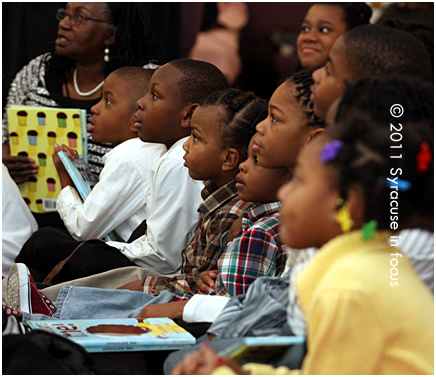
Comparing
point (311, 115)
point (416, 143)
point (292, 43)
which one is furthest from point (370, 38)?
point (292, 43)

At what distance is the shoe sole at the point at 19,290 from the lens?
1.83 meters

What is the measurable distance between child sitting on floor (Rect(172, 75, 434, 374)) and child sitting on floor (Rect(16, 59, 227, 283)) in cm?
111

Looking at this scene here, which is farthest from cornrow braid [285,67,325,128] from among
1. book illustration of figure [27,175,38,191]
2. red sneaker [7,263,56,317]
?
book illustration of figure [27,175,38,191]

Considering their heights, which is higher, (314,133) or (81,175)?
(314,133)

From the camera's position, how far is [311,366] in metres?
1.07

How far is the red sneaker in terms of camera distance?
1831 mm

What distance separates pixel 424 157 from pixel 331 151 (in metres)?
0.15

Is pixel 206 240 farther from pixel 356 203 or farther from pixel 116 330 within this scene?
pixel 356 203

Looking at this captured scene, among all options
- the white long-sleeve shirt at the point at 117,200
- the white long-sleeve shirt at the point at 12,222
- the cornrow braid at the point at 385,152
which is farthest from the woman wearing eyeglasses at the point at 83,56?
the cornrow braid at the point at 385,152

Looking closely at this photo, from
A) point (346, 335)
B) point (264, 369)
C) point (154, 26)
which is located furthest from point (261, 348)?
point (154, 26)

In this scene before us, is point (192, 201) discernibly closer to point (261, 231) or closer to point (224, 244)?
point (224, 244)

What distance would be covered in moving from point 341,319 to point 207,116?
1.18m

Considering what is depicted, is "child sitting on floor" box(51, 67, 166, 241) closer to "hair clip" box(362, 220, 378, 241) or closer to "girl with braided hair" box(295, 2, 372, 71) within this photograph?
"girl with braided hair" box(295, 2, 372, 71)

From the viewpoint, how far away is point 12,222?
9.27ft
